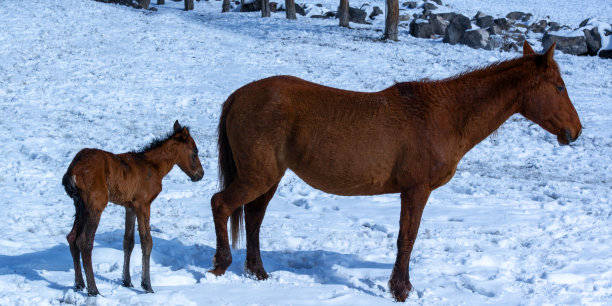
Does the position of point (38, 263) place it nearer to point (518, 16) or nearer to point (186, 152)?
point (186, 152)

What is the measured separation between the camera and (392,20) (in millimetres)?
20719

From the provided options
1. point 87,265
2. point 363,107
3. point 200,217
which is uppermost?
point 363,107

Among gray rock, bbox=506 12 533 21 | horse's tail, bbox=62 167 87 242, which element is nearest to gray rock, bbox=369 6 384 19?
gray rock, bbox=506 12 533 21

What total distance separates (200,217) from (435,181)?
3201 mm

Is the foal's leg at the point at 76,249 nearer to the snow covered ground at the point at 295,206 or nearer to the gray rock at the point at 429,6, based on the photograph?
the snow covered ground at the point at 295,206

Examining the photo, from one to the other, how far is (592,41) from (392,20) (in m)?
6.61

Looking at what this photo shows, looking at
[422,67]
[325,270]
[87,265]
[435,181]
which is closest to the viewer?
[87,265]

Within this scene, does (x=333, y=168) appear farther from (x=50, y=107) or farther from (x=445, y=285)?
(x=50, y=107)

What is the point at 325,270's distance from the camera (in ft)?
17.8

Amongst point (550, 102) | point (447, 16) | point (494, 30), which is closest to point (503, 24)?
point (494, 30)

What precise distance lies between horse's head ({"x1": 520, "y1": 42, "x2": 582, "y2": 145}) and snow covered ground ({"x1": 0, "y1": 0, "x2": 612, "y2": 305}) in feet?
4.51

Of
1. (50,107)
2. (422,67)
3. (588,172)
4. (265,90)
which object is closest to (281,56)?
(422,67)

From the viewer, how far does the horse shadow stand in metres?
4.96

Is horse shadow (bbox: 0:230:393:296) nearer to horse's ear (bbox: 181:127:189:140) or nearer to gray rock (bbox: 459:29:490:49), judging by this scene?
horse's ear (bbox: 181:127:189:140)
